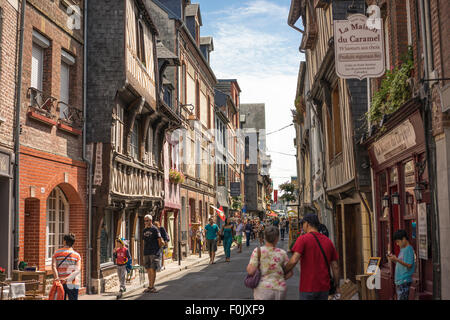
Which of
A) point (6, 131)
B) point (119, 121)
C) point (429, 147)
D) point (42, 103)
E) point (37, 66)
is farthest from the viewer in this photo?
point (119, 121)

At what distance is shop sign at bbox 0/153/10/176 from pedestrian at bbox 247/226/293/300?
565cm

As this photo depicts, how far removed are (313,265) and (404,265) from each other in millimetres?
2180

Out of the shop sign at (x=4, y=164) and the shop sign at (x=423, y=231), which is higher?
the shop sign at (x=4, y=164)

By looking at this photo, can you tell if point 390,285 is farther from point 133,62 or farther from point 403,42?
point 133,62

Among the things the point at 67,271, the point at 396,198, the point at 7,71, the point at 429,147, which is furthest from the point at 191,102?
the point at 429,147

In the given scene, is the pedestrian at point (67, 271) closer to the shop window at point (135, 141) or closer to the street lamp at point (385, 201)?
the street lamp at point (385, 201)

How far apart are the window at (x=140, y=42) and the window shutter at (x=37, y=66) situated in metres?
4.93

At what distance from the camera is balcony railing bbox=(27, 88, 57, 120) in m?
11.3

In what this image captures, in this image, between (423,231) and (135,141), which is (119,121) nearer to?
(135,141)

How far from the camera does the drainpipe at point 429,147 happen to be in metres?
7.86

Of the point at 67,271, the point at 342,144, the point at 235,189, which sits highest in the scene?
the point at 235,189

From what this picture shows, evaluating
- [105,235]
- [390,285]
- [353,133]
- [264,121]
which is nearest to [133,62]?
[105,235]

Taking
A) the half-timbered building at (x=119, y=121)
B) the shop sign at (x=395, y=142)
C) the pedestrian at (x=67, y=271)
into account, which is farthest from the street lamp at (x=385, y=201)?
the half-timbered building at (x=119, y=121)

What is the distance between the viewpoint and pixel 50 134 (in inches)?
476
